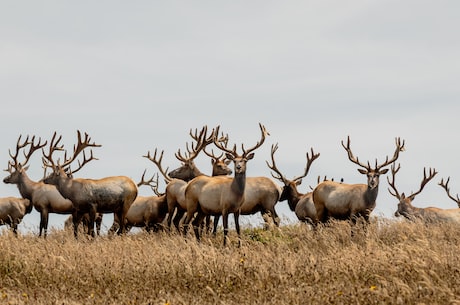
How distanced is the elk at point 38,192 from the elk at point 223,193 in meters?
5.04

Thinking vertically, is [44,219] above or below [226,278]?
below

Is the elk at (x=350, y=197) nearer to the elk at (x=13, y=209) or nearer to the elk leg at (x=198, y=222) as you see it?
the elk leg at (x=198, y=222)

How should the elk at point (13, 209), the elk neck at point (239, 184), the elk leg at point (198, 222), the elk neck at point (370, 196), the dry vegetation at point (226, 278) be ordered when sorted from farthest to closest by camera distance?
1. the elk at point (13, 209)
2. the elk leg at point (198, 222)
3. the elk neck at point (370, 196)
4. the elk neck at point (239, 184)
5. the dry vegetation at point (226, 278)

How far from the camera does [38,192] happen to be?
20.2 m

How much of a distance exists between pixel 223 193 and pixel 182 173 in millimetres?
4592

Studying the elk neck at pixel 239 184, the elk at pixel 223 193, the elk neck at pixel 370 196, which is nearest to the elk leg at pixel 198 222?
the elk at pixel 223 193

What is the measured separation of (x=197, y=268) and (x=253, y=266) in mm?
744

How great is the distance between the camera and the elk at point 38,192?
19.9 m

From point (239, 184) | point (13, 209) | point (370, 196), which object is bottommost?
point (13, 209)

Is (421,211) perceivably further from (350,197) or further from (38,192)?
(38,192)

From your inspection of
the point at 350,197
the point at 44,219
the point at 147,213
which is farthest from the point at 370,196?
the point at 44,219

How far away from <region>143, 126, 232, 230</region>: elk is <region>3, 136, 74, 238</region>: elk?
268 centimetres

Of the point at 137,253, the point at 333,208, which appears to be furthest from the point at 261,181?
the point at 137,253

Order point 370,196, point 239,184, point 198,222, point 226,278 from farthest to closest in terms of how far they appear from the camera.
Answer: point 198,222
point 370,196
point 239,184
point 226,278
